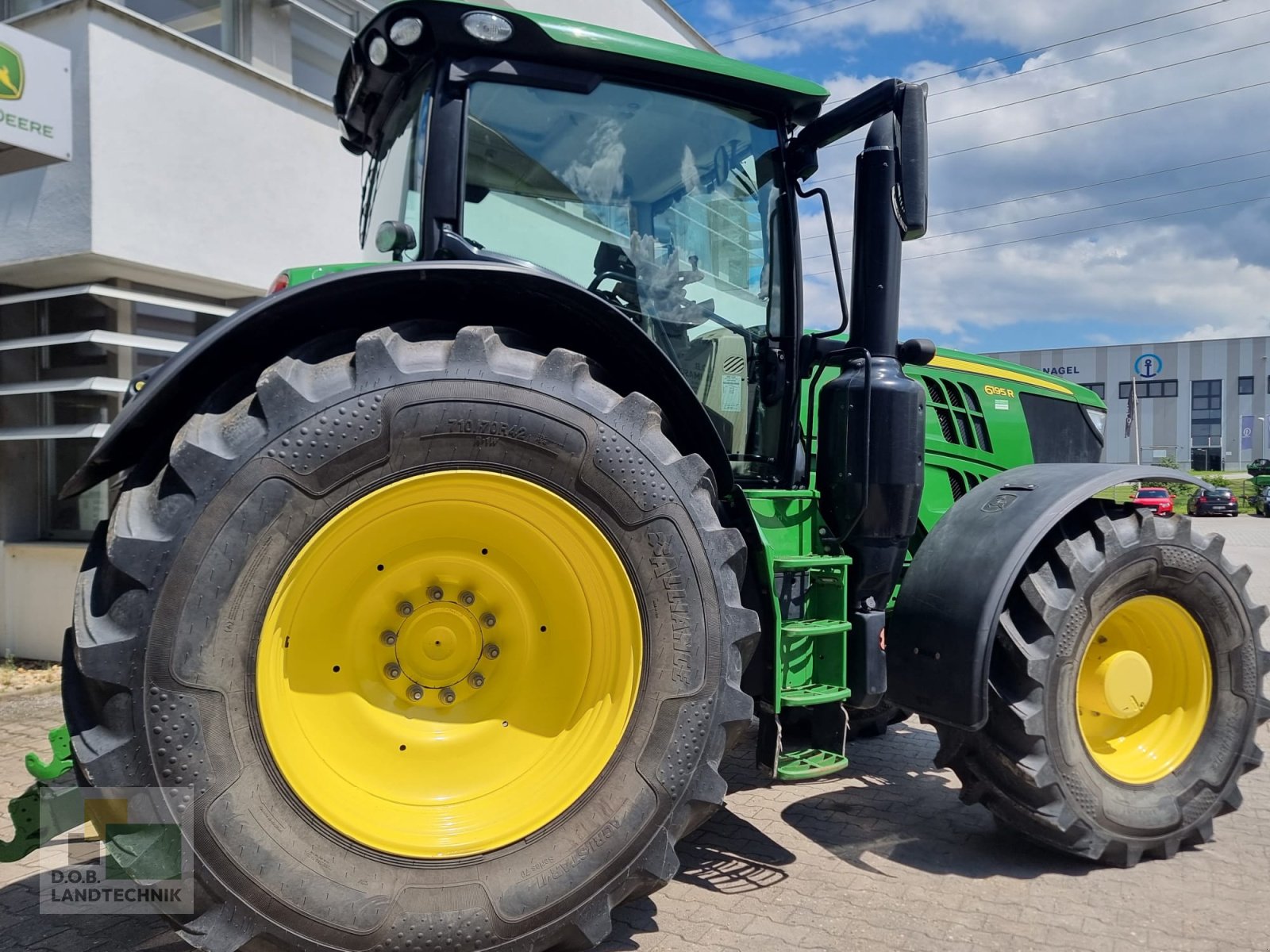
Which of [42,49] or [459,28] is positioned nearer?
[459,28]

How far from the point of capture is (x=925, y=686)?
3.11 metres

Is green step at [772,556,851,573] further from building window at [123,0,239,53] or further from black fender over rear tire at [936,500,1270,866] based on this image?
building window at [123,0,239,53]

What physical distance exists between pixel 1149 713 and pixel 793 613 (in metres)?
1.58

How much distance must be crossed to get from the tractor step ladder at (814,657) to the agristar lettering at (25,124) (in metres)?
5.05

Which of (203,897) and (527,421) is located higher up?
(527,421)

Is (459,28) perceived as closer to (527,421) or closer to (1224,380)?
(527,421)

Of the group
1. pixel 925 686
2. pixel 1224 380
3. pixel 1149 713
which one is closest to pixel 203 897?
pixel 925 686

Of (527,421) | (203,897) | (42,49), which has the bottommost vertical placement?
(203,897)

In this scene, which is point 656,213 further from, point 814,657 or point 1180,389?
point 1180,389

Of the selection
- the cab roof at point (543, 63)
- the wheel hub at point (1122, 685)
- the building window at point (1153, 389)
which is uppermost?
the building window at point (1153, 389)

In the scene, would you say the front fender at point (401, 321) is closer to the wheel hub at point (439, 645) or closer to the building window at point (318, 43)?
the wheel hub at point (439, 645)

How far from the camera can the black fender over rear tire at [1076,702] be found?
123 inches

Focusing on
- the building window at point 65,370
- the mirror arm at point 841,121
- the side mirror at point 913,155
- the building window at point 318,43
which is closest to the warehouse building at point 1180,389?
the building window at point 318,43

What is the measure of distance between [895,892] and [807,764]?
1.63 ft
